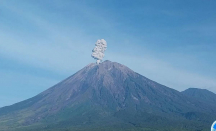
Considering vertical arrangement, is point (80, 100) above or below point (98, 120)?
above

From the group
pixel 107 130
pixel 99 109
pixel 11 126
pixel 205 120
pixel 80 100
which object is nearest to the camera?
pixel 107 130

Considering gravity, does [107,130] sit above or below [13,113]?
below

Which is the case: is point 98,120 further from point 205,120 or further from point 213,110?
point 213,110

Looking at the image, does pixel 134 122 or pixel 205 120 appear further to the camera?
pixel 205 120

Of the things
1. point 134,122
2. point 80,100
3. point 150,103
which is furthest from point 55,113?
point 150,103

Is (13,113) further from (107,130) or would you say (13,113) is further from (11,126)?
(107,130)

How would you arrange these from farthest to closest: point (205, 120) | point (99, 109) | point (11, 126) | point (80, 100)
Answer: point (80, 100) → point (99, 109) → point (205, 120) → point (11, 126)

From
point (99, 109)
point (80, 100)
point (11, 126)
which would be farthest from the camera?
point (80, 100)

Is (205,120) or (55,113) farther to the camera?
(55,113)

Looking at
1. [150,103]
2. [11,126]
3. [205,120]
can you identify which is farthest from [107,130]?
[150,103]

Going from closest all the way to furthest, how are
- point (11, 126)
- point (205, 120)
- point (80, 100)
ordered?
point (11, 126) < point (205, 120) < point (80, 100)
